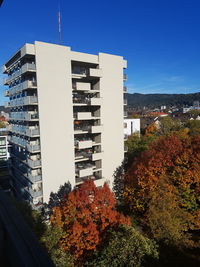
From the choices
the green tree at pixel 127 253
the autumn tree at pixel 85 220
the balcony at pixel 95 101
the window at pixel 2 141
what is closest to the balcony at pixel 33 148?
the autumn tree at pixel 85 220

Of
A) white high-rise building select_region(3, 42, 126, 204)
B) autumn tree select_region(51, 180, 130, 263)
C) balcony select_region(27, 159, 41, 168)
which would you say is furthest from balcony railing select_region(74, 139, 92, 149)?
autumn tree select_region(51, 180, 130, 263)

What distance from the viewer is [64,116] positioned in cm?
1947

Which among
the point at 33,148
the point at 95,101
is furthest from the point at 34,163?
the point at 95,101

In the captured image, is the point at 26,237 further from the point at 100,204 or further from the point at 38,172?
the point at 38,172

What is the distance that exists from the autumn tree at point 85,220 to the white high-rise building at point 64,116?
4362 mm

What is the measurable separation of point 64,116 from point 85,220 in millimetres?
9775

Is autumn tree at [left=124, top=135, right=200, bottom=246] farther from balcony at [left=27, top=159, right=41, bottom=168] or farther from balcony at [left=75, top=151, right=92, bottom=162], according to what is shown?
balcony at [left=27, top=159, right=41, bottom=168]

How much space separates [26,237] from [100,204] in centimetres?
1313

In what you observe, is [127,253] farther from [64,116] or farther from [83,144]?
[64,116]

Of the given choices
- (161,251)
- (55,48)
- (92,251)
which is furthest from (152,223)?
(55,48)

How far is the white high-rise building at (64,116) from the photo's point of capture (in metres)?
18.3

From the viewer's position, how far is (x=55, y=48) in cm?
1834

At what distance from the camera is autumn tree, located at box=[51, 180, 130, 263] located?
42.2 ft

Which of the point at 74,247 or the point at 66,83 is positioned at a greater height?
the point at 66,83
